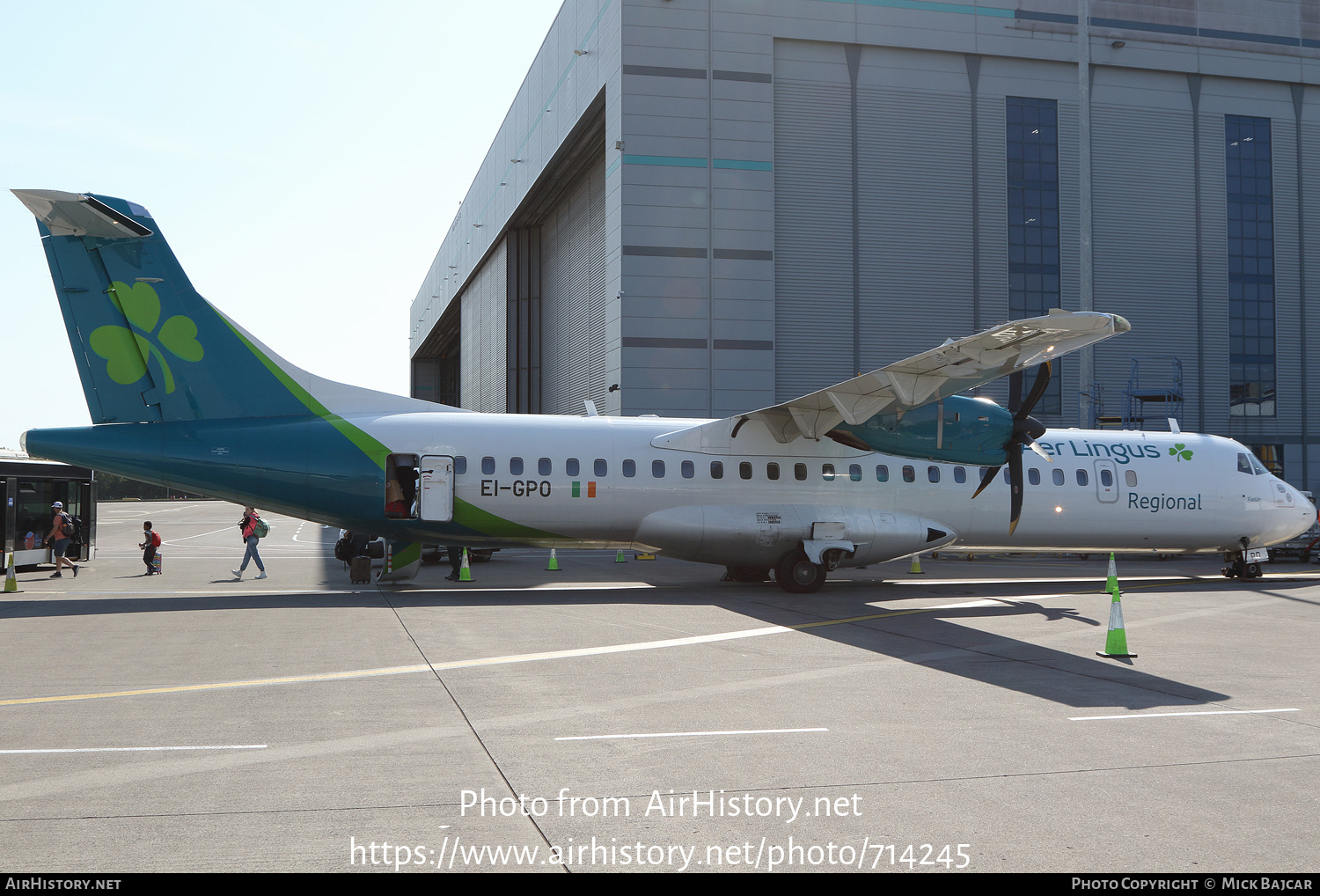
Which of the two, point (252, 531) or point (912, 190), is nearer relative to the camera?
point (252, 531)

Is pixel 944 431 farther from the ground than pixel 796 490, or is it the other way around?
Result: pixel 944 431

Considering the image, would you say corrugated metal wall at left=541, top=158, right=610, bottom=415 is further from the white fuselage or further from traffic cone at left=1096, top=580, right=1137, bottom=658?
traffic cone at left=1096, top=580, right=1137, bottom=658

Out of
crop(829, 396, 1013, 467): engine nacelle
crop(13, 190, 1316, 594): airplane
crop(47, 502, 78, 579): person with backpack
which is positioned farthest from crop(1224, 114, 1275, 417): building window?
crop(47, 502, 78, 579): person with backpack

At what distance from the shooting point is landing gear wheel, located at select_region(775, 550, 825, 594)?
55.5 ft

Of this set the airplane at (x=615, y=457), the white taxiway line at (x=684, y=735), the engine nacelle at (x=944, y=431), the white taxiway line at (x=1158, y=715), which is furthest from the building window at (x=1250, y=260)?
the white taxiway line at (x=684, y=735)

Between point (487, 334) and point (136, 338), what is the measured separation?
41995 millimetres

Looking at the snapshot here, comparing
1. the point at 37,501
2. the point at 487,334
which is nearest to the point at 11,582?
the point at 37,501

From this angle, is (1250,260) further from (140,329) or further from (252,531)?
(140,329)

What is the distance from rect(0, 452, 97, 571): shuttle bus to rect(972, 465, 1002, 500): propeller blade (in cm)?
1969

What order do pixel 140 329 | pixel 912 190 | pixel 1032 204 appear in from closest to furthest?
pixel 140 329
pixel 912 190
pixel 1032 204

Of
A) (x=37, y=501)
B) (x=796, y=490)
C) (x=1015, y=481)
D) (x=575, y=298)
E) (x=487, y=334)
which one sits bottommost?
(x=37, y=501)

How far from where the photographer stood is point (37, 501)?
2211cm
